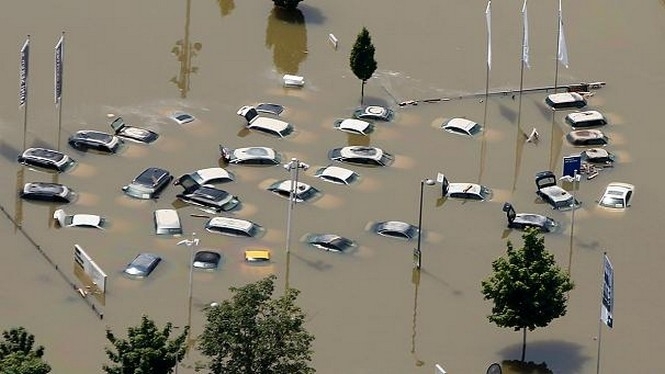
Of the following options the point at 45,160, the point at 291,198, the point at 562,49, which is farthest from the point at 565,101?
the point at 45,160

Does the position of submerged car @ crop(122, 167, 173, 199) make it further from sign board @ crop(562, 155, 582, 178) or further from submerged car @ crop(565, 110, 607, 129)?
submerged car @ crop(565, 110, 607, 129)

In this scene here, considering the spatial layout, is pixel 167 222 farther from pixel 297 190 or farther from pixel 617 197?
pixel 617 197

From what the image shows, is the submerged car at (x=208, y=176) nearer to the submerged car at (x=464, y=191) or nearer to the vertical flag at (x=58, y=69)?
the vertical flag at (x=58, y=69)

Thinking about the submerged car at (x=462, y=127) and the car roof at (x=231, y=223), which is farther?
the submerged car at (x=462, y=127)

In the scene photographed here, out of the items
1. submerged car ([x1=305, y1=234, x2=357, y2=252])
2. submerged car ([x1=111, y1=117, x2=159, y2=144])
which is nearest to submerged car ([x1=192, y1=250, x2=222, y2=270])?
submerged car ([x1=305, y1=234, x2=357, y2=252])

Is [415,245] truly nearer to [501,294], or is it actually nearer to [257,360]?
[501,294]

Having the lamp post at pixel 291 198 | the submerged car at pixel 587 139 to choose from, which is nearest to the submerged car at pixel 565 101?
the submerged car at pixel 587 139

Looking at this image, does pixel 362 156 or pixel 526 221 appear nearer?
pixel 526 221

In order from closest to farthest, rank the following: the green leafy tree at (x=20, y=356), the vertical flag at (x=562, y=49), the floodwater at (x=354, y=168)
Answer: the green leafy tree at (x=20, y=356) < the floodwater at (x=354, y=168) < the vertical flag at (x=562, y=49)
